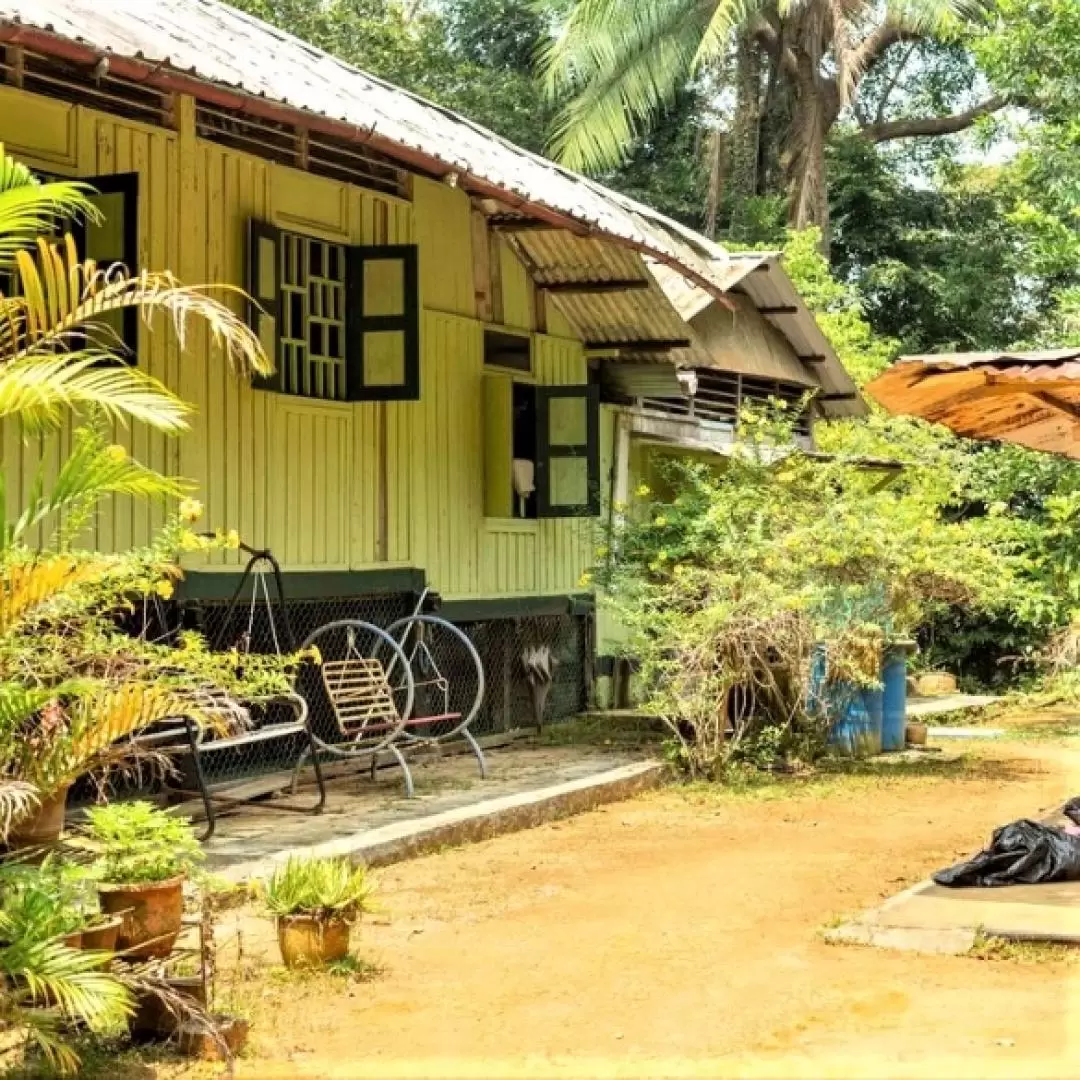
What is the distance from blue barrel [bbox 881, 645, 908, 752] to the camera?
1205 cm

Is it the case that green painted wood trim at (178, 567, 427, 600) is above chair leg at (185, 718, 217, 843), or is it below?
above

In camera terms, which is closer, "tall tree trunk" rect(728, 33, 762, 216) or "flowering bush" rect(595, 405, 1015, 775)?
"flowering bush" rect(595, 405, 1015, 775)

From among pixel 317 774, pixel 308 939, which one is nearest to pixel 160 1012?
pixel 308 939

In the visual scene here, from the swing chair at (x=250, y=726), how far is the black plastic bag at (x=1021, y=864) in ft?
10.1

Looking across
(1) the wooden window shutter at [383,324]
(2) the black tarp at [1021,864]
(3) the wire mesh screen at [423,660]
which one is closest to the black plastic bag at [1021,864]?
(2) the black tarp at [1021,864]

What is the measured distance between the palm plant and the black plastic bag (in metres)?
15.3

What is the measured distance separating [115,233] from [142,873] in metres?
4.29

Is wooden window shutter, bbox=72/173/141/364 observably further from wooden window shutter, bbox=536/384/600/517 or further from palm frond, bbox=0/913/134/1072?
wooden window shutter, bbox=536/384/600/517

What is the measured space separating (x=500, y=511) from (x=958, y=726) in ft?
20.4

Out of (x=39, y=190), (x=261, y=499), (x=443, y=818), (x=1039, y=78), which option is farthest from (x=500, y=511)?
(x=1039, y=78)

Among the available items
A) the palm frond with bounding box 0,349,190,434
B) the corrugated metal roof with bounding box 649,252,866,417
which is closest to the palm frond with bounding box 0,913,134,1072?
the palm frond with bounding box 0,349,190,434

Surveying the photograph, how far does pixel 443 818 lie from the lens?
8172mm

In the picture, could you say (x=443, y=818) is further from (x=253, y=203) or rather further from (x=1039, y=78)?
(x=1039, y=78)

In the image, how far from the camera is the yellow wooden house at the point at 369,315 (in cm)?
788
